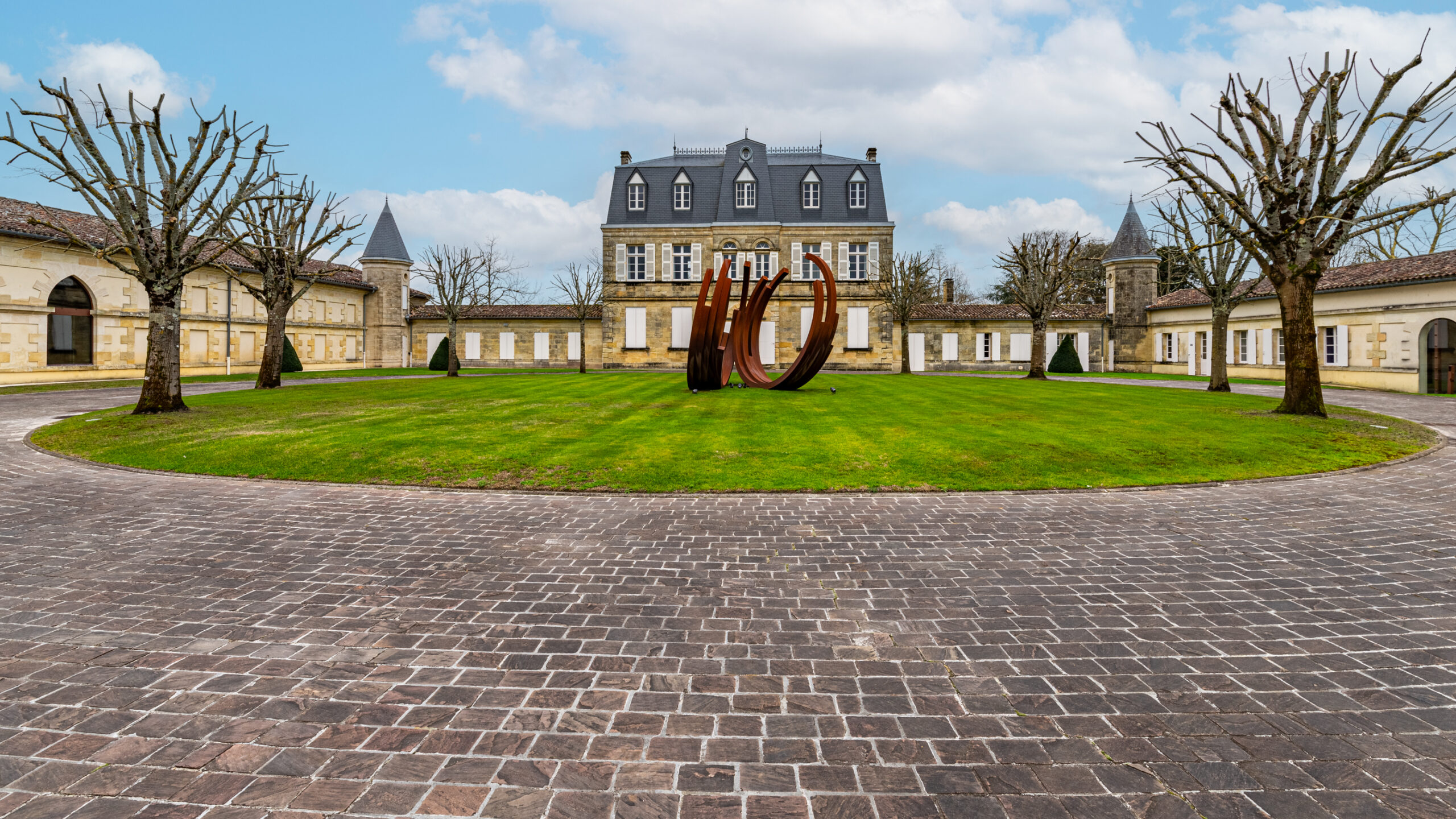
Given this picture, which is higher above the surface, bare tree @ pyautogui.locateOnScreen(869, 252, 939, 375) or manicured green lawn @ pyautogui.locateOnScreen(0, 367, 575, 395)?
bare tree @ pyautogui.locateOnScreen(869, 252, 939, 375)

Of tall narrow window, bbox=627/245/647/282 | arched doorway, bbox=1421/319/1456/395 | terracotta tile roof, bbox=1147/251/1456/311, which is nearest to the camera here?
terracotta tile roof, bbox=1147/251/1456/311

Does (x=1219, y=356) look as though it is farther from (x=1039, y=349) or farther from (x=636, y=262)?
(x=636, y=262)

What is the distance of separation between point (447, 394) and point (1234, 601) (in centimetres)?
1954

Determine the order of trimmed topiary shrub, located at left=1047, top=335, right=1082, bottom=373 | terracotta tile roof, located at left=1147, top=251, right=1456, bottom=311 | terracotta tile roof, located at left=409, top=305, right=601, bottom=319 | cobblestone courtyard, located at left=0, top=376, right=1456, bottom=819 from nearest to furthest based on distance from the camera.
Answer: cobblestone courtyard, located at left=0, top=376, right=1456, bottom=819, terracotta tile roof, located at left=1147, top=251, right=1456, bottom=311, trimmed topiary shrub, located at left=1047, top=335, right=1082, bottom=373, terracotta tile roof, located at left=409, top=305, right=601, bottom=319

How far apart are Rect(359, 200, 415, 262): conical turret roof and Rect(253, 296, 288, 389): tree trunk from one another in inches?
1006

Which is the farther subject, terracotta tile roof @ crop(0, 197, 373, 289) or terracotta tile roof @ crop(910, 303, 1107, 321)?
terracotta tile roof @ crop(910, 303, 1107, 321)

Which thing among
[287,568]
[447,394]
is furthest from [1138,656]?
[447,394]

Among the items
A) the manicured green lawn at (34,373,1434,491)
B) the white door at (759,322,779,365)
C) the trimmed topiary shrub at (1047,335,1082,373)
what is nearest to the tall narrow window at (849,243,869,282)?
the white door at (759,322,779,365)

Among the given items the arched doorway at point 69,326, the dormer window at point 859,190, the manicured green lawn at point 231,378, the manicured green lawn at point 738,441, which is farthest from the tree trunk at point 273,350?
the dormer window at point 859,190

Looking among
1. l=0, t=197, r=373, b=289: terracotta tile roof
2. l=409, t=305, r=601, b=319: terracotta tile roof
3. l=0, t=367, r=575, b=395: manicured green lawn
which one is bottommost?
l=0, t=367, r=575, b=395: manicured green lawn

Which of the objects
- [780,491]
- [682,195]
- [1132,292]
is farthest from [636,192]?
[780,491]

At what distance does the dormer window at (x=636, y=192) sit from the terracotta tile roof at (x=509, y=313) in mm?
7058

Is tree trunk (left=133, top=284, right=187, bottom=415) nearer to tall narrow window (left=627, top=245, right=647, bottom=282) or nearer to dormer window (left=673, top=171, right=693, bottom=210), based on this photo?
tall narrow window (left=627, top=245, right=647, bottom=282)

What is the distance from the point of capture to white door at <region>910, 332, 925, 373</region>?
147 ft
